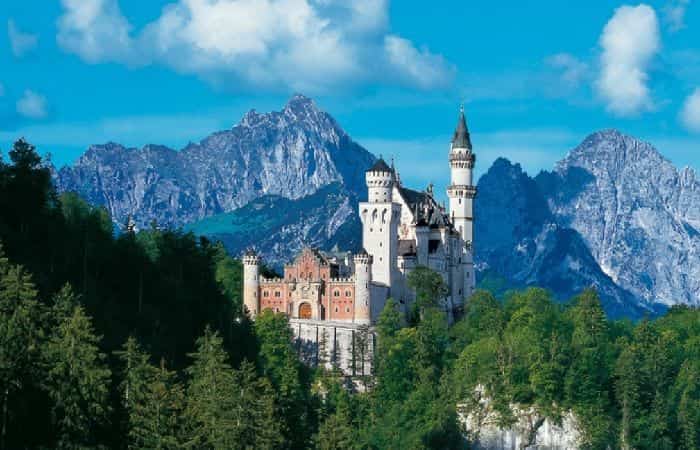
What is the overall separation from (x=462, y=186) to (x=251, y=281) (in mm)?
25049

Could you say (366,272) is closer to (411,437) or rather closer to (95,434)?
(411,437)

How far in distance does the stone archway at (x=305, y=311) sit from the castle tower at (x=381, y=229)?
6660 mm

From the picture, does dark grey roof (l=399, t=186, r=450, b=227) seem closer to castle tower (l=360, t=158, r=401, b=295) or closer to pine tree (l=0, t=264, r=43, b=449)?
castle tower (l=360, t=158, r=401, b=295)

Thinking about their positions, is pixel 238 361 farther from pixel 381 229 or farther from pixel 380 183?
pixel 380 183

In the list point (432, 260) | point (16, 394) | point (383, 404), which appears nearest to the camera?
point (16, 394)

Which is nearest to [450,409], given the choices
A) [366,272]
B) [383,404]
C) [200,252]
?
[383,404]

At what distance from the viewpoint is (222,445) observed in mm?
79125

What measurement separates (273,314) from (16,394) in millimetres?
66543

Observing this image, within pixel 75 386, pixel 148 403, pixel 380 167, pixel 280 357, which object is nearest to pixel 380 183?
pixel 380 167

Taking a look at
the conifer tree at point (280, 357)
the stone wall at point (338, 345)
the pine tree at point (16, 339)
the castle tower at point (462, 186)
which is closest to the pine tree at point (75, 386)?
the pine tree at point (16, 339)

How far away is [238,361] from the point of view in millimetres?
107750

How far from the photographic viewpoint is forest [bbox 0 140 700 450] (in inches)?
2879

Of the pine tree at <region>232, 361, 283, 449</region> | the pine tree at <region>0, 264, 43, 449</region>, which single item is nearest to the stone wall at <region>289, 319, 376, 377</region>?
the pine tree at <region>232, 361, 283, 449</region>

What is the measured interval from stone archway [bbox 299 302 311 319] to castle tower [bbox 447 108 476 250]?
19.4m
